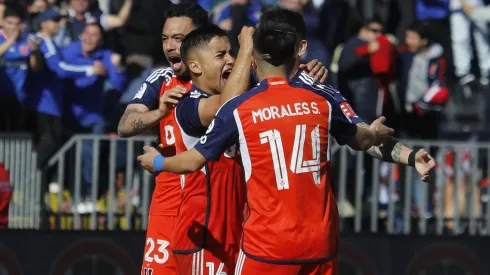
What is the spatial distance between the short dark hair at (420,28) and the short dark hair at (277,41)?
7498 mm

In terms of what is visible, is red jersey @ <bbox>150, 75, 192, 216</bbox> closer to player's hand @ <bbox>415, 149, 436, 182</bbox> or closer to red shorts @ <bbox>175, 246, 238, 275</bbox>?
red shorts @ <bbox>175, 246, 238, 275</bbox>

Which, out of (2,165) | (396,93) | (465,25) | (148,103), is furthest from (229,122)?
(465,25)

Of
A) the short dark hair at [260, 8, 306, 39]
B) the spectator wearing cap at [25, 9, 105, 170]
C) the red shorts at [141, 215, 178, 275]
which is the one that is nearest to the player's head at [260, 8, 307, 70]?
the short dark hair at [260, 8, 306, 39]

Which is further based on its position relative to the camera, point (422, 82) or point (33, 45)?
point (422, 82)

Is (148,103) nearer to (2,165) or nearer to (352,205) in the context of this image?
(2,165)

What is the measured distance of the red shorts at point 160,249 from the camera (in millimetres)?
6898

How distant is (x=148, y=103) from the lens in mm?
6961

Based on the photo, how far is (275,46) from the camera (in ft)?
18.5

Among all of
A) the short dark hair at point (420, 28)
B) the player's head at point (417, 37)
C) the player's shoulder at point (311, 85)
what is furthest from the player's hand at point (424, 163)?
the short dark hair at point (420, 28)

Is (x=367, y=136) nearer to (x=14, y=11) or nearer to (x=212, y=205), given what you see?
(x=212, y=205)

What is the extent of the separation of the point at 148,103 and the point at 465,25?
7.73 metres

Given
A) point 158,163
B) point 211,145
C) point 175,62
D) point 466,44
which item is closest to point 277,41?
point 211,145

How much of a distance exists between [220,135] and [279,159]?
1.12 ft

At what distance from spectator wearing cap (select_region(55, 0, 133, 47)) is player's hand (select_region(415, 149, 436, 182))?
701 cm
